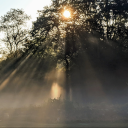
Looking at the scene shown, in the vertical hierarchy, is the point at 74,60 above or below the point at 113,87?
above

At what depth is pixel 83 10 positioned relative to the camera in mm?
29641

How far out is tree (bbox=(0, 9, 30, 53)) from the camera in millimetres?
40750

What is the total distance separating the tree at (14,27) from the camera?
40750 millimetres

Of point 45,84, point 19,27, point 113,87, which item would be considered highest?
point 19,27

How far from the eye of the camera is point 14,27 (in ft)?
138

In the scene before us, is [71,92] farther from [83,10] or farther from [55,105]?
[55,105]

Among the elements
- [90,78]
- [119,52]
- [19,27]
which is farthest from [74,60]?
[19,27]

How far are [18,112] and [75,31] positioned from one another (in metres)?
14.7

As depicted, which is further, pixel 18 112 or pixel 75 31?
pixel 75 31

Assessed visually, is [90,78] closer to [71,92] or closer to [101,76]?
[101,76]

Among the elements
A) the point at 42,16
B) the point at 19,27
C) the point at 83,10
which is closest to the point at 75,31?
the point at 83,10

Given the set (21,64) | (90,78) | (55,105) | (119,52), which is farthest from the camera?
(21,64)

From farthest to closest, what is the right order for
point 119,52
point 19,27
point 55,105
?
1. point 19,27
2. point 119,52
3. point 55,105

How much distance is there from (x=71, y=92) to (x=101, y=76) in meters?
5.09
